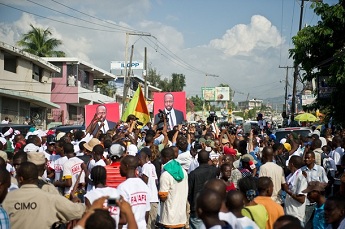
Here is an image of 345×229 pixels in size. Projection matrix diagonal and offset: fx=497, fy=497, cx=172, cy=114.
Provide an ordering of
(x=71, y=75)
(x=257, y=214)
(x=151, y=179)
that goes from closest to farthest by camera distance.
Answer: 1. (x=257, y=214)
2. (x=151, y=179)
3. (x=71, y=75)

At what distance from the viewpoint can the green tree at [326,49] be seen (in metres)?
17.0

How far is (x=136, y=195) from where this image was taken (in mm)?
5746

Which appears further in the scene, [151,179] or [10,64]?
[10,64]

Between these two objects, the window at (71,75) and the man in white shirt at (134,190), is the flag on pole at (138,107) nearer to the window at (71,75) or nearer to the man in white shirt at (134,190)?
the man in white shirt at (134,190)

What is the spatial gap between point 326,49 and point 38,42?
3180 cm

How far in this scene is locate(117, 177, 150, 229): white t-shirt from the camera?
5.70m

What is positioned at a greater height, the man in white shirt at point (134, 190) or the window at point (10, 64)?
the window at point (10, 64)

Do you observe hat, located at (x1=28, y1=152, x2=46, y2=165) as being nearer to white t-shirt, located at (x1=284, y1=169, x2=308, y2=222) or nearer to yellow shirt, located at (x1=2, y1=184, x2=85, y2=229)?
yellow shirt, located at (x1=2, y1=184, x2=85, y2=229)

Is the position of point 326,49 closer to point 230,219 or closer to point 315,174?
point 315,174

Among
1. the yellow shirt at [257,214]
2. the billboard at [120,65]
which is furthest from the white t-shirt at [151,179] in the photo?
the billboard at [120,65]

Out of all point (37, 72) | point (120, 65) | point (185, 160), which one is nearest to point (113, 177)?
point (185, 160)

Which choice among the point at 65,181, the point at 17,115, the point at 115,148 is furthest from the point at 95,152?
the point at 17,115

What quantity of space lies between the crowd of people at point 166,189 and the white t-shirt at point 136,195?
0.5 inches

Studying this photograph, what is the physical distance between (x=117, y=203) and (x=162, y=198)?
3068 millimetres
